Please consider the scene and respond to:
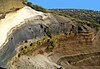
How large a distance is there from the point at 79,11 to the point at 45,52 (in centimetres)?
2030

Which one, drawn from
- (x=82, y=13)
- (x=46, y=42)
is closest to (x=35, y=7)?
(x=46, y=42)

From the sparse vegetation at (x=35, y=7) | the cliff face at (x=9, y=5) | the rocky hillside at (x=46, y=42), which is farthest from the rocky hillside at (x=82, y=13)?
the cliff face at (x=9, y=5)

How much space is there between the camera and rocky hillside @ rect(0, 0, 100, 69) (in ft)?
71.6

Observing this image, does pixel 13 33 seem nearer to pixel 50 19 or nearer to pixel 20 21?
pixel 20 21

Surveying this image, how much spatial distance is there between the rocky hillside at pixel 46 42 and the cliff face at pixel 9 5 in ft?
0.93

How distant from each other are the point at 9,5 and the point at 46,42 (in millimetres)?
3332

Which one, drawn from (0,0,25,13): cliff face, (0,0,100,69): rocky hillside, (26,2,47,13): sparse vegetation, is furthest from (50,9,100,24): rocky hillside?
(0,0,25,13): cliff face

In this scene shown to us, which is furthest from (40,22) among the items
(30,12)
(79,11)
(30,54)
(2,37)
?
(79,11)

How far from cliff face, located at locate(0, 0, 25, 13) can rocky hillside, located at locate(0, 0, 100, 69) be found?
283 millimetres

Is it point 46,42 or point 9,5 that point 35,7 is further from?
point 9,5

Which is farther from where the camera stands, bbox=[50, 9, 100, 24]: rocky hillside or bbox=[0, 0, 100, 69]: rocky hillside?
bbox=[50, 9, 100, 24]: rocky hillside

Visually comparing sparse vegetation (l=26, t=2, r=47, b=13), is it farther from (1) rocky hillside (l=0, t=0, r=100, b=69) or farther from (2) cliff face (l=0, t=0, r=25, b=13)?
(2) cliff face (l=0, t=0, r=25, b=13)

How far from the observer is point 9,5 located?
23.8m

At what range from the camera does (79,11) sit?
1786 inches
